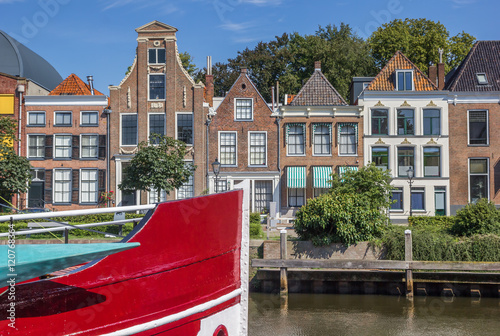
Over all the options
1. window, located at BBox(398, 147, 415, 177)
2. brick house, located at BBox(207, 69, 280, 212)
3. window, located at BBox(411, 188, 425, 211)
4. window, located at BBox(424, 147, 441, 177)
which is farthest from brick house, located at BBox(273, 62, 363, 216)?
window, located at BBox(424, 147, 441, 177)

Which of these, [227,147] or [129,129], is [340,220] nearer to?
[227,147]

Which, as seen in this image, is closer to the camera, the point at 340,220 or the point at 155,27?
the point at 340,220

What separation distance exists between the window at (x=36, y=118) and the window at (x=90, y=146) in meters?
2.72

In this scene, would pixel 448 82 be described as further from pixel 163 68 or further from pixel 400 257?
pixel 400 257

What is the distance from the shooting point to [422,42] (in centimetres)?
4522

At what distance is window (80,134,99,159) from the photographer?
111 ft

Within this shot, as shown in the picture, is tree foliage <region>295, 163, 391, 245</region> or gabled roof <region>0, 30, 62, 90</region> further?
gabled roof <region>0, 30, 62, 90</region>

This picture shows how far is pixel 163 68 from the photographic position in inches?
1312

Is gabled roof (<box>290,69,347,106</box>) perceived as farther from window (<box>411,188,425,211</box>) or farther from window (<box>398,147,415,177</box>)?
window (<box>411,188,425,211</box>)

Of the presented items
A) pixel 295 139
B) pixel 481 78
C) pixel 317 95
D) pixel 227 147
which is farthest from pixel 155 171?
pixel 481 78

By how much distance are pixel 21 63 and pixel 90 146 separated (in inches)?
377

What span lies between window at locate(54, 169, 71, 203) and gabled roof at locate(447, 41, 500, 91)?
80.3 ft

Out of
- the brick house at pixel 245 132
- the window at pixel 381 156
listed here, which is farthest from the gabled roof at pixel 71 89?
the window at pixel 381 156

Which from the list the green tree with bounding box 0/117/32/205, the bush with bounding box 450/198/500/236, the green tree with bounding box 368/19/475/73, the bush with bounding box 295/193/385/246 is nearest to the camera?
the bush with bounding box 295/193/385/246
